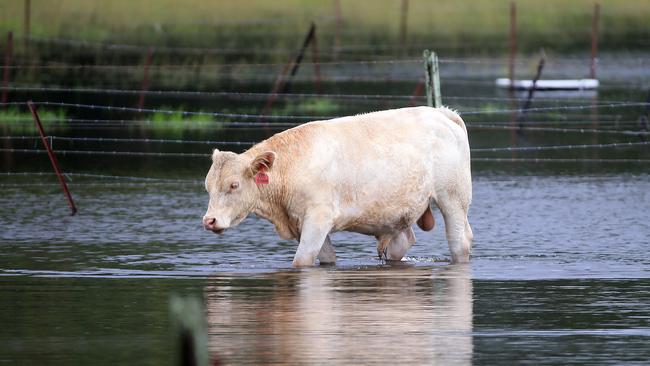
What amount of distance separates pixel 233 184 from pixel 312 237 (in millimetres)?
709

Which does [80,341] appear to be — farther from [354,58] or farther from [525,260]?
[354,58]

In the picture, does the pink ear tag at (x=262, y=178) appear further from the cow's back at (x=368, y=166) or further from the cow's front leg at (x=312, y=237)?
the cow's front leg at (x=312, y=237)

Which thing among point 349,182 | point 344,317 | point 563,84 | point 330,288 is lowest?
point 563,84

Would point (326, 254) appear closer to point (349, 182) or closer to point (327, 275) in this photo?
point (349, 182)

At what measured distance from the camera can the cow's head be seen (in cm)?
1362

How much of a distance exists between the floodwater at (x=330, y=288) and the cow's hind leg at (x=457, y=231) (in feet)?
0.69

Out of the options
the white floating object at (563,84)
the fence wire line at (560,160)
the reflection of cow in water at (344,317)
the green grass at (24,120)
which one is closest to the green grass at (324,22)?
the white floating object at (563,84)

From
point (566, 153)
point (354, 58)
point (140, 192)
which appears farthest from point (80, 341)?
point (354, 58)

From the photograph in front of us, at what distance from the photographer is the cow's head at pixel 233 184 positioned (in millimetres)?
13625

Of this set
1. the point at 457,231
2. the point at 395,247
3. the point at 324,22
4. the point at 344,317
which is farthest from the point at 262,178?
the point at 324,22

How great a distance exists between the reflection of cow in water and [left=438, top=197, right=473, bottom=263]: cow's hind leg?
75 centimetres

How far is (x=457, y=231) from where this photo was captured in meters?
14.4

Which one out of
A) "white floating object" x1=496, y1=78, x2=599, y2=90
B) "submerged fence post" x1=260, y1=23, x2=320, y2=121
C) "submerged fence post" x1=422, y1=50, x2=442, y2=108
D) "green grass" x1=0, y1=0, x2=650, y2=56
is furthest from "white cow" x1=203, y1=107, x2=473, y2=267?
"green grass" x1=0, y1=0, x2=650, y2=56

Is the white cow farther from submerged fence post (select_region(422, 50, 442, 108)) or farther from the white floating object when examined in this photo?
the white floating object
